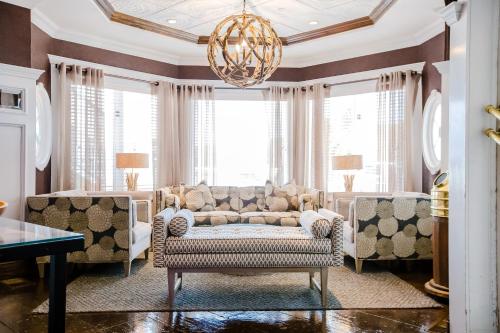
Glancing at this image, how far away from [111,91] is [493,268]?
5.39 meters

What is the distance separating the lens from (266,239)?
3.29 metres

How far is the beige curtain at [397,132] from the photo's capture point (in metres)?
5.61

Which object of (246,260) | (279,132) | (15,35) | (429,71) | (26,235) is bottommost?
(246,260)

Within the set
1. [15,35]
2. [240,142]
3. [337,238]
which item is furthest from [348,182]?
[15,35]

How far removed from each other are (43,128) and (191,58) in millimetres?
2618

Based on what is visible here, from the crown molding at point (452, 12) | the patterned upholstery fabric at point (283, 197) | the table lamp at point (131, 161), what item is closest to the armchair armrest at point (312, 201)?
the patterned upholstery fabric at point (283, 197)

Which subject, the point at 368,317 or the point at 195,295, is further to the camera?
the point at 195,295

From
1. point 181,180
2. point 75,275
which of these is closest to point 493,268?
point 75,275

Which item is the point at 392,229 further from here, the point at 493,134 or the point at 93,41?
the point at 93,41

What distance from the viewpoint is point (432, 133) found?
17.7 feet

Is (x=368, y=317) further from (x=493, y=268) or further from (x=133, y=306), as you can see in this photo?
(x=133, y=306)

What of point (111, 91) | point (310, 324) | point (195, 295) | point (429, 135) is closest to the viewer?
point (310, 324)

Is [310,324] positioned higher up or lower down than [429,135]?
lower down

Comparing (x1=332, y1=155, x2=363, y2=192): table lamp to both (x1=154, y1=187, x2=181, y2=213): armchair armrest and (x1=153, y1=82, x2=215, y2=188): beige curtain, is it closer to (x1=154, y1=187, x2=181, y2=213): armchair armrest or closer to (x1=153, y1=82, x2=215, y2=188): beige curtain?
(x1=153, y1=82, x2=215, y2=188): beige curtain
